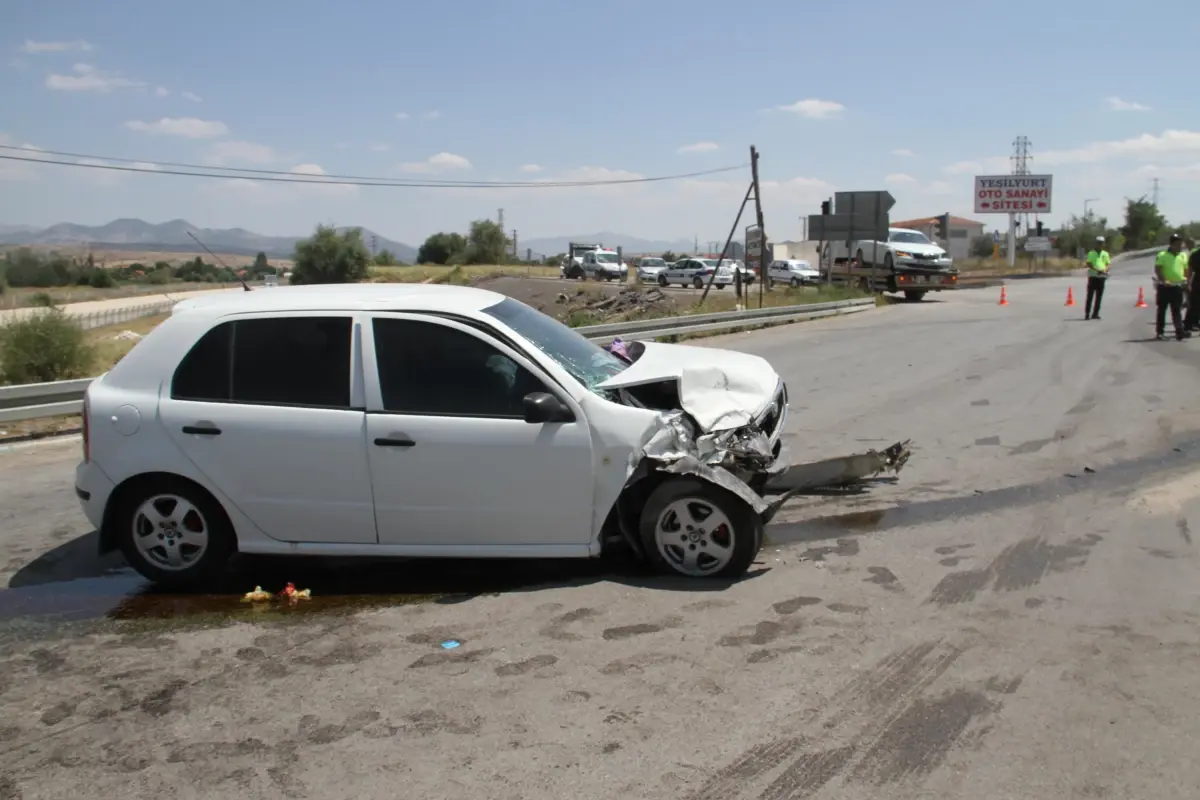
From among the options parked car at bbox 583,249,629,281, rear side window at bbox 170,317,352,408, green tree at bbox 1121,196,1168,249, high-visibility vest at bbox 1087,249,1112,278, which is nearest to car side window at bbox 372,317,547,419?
rear side window at bbox 170,317,352,408

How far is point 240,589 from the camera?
18.7 ft

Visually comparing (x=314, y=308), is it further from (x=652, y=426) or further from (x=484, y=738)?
(x=484, y=738)

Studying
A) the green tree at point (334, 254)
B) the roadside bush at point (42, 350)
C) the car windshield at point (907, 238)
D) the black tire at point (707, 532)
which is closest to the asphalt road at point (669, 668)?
the black tire at point (707, 532)

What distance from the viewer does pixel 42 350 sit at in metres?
15.2

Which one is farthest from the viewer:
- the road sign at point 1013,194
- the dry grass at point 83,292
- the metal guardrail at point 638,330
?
the road sign at point 1013,194

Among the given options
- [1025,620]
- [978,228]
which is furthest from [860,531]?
[978,228]

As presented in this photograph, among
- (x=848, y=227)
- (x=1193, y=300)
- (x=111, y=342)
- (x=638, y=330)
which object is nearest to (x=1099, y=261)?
(x=1193, y=300)

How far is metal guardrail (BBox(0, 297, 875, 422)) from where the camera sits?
10828 millimetres

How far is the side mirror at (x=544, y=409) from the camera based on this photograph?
5270 mm

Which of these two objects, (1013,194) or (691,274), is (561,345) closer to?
(691,274)

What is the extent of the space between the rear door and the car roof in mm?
107

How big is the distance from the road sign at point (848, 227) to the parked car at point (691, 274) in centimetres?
1984

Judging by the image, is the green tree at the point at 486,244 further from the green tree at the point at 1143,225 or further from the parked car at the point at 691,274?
the green tree at the point at 1143,225

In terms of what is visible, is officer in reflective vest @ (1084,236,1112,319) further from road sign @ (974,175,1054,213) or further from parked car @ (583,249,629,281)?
road sign @ (974,175,1054,213)
